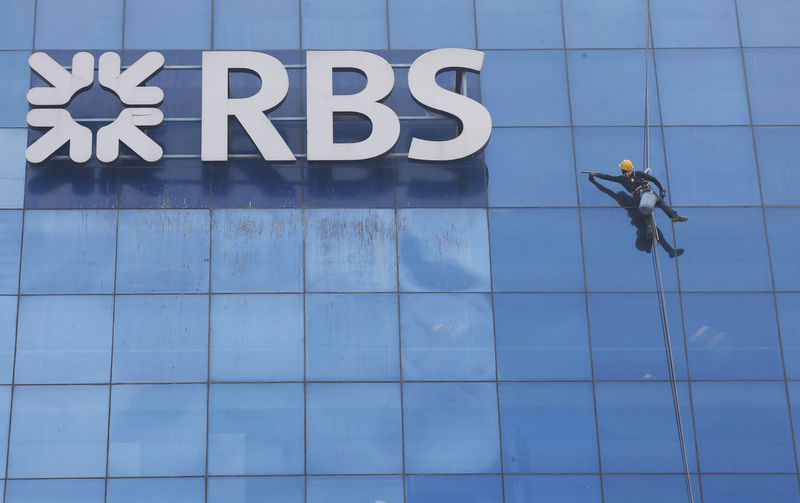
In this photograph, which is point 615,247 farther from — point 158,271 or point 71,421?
point 71,421

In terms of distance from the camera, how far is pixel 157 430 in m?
18.8

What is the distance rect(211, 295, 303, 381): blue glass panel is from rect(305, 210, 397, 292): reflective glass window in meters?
0.80

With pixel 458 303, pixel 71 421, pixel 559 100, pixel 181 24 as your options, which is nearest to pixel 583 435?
pixel 458 303

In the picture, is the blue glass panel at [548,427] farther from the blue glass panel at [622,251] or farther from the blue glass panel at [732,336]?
the blue glass panel at [732,336]

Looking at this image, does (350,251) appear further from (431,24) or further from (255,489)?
(431,24)

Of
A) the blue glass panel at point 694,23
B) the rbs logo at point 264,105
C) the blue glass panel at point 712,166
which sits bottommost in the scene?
the blue glass panel at point 712,166

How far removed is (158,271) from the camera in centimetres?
1970

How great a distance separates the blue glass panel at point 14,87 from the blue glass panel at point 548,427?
11.8 meters

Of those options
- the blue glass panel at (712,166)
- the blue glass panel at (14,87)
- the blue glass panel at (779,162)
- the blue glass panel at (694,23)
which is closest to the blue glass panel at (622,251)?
the blue glass panel at (712,166)

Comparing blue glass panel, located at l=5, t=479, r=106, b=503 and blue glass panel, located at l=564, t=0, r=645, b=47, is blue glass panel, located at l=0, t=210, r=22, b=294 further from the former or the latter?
blue glass panel, located at l=564, t=0, r=645, b=47

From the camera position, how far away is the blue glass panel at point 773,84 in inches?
831

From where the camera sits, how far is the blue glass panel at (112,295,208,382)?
A: 19.2 m

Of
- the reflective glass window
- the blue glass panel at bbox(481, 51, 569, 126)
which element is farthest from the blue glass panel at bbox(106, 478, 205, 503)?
the blue glass panel at bbox(481, 51, 569, 126)

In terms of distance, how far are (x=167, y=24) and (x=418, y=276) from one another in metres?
8.01
